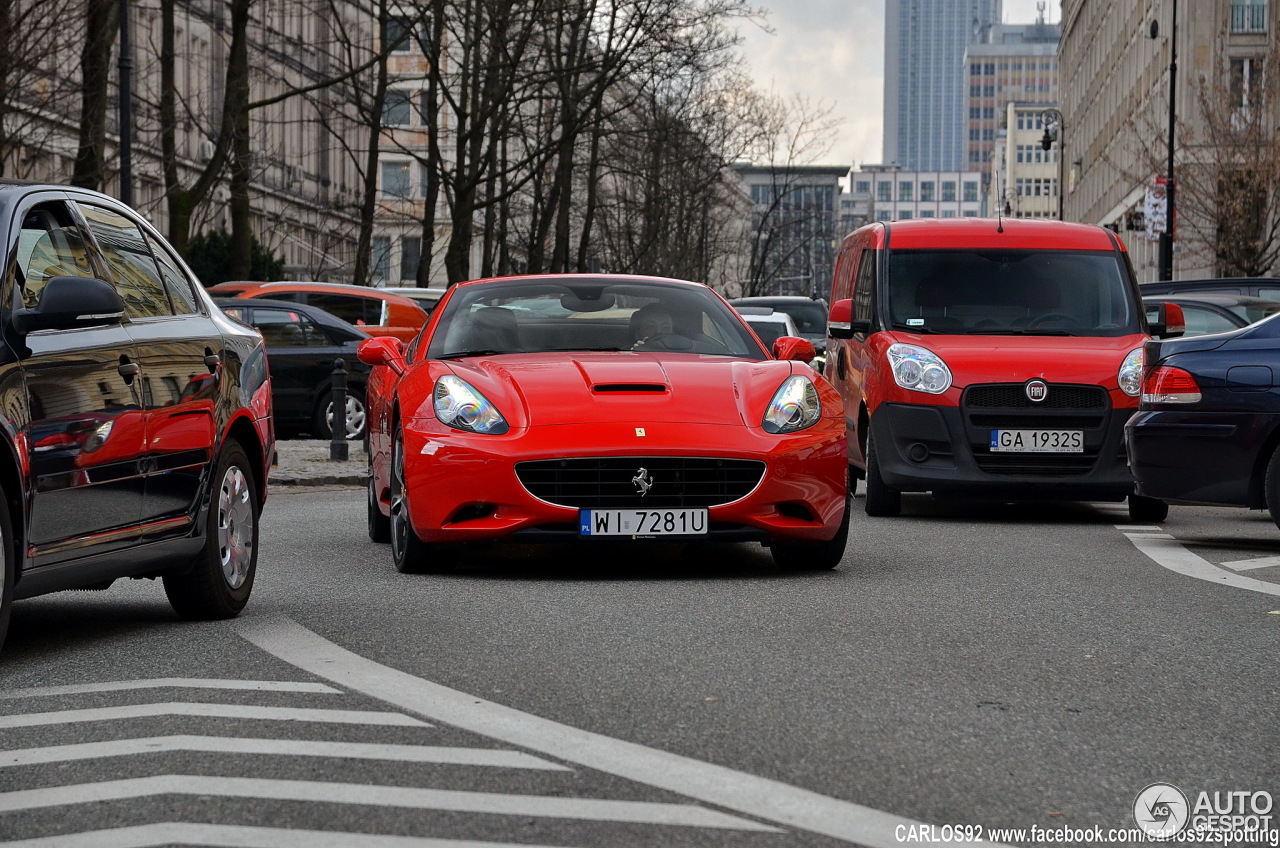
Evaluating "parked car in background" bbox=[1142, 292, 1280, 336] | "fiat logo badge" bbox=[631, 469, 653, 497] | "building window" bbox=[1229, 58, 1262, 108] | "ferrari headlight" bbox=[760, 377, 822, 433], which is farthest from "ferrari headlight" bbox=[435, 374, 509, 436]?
"building window" bbox=[1229, 58, 1262, 108]

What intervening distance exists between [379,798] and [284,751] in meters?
0.58

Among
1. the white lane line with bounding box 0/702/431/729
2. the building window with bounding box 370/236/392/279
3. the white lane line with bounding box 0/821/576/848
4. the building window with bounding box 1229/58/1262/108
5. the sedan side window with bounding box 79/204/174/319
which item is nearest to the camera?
the white lane line with bounding box 0/821/576/848

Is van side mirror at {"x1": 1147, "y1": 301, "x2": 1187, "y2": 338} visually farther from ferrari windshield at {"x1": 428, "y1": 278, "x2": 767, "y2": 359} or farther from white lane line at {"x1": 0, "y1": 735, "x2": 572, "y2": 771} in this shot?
white lane line at {"x1": 0, "y1": 735, "x2": 572, "y2": 771}

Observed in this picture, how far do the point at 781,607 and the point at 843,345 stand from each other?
23.4 ft

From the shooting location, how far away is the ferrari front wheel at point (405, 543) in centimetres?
920

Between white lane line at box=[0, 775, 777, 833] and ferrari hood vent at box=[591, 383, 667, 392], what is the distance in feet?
15.5

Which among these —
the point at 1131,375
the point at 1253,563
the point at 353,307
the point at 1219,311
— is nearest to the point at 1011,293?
the point at 1131,375

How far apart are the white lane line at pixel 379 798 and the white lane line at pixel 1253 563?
6239 mm

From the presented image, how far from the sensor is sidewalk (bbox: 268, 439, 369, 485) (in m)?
17.9

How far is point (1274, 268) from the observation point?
5031 cm

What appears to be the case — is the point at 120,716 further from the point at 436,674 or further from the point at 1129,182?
the point at 1129,182

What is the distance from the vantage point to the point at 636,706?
559 centimetres

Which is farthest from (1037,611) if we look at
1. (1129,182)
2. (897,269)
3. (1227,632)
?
(1129,182)

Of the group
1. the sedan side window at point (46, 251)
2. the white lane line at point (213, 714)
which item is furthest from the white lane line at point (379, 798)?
the sedan side window at point (46, 251)
